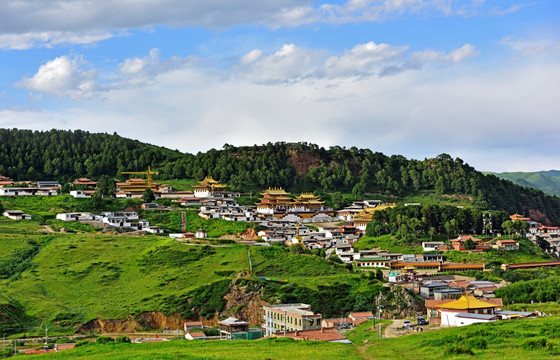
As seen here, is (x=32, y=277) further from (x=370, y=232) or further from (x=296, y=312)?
(x=370, y=232)

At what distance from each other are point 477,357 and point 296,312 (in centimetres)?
2289

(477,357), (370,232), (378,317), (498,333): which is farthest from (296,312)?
(370,232)

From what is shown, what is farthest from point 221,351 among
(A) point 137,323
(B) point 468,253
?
(B) point 468,253

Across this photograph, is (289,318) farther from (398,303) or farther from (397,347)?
(397,347)

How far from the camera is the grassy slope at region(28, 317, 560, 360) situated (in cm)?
3269

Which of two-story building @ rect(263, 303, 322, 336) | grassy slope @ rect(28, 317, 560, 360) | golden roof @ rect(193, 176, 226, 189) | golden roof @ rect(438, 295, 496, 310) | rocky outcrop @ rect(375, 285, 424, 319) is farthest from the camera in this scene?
golden roof @ rect(193, 176, 226, 189)

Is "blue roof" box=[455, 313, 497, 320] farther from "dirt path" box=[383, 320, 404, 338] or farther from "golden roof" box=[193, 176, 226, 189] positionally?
"golden roof" box=[193, 176, 226, 189]

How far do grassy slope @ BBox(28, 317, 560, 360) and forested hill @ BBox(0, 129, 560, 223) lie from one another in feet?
279

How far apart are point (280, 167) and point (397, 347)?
10229cm

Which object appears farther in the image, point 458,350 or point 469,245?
point 469,245

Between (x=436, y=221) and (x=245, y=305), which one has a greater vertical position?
(x=436, y=221)

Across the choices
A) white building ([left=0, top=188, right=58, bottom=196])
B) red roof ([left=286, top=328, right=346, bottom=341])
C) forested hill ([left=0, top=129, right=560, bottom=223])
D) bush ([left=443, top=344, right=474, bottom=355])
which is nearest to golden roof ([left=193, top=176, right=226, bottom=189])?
forested hill ([left=0, top=129, right=560, bottom=223])

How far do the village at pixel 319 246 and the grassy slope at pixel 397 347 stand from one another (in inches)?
193

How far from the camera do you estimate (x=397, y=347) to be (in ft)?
128
